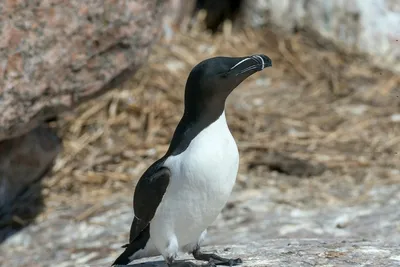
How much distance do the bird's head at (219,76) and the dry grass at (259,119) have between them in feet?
6.37

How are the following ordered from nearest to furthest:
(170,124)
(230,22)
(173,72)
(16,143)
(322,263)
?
(322,263)
(16,143)
(170,124)
(173,72)
(230,22)

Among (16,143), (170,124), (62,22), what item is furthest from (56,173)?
(62,22)

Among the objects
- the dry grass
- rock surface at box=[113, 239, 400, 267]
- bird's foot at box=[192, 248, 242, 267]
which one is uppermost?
the dry grass

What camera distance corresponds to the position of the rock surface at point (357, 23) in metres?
6.33

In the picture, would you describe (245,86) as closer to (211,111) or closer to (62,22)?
(62,22)

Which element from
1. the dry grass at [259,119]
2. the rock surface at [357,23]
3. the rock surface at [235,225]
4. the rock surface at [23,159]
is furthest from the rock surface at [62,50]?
the rock surface at [357,23]

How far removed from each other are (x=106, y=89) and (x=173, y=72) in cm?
192

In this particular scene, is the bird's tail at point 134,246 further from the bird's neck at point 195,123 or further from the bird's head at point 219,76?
the bird's head at point 219,76

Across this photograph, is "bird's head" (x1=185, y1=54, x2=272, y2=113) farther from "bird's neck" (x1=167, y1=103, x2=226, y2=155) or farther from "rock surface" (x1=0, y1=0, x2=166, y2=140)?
"rock surface" (x1=0, y1=0, x2=166, y2=140)

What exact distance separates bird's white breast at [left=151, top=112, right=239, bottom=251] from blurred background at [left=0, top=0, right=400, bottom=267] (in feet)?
4.02

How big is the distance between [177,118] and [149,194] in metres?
2.77

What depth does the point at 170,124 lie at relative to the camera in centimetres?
545

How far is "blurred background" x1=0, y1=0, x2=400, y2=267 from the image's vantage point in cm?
394

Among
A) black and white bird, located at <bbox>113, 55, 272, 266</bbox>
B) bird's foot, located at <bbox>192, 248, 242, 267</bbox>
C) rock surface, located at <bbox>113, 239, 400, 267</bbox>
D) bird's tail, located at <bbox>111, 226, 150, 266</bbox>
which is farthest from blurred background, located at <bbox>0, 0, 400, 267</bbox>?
black and white bird, located at <bbox>113, 55, 272, 266</bbox>
